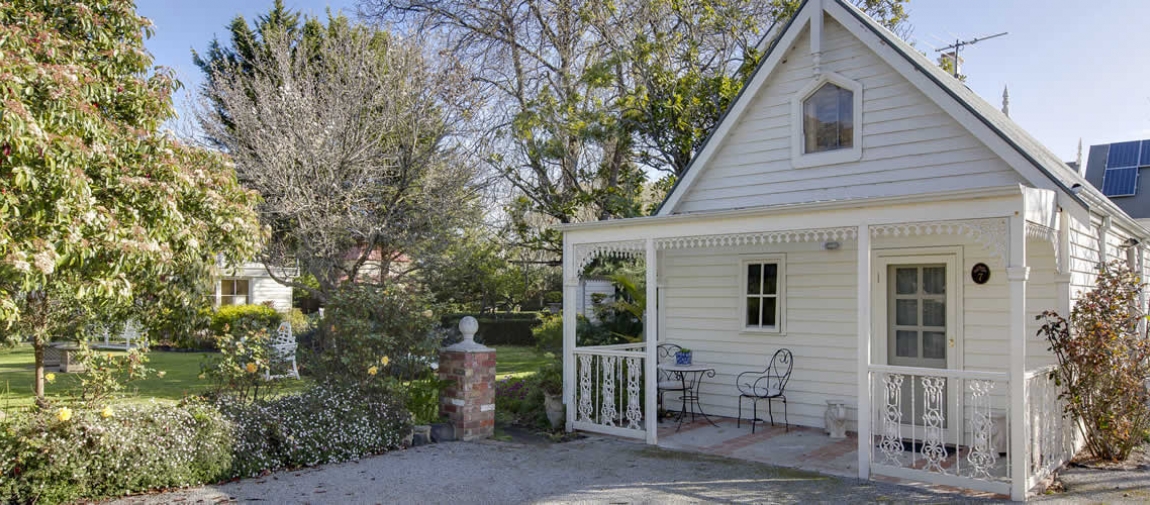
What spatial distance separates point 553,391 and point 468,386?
1.51 m

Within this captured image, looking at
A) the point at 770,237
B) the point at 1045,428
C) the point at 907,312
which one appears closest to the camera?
the point at 1045,428

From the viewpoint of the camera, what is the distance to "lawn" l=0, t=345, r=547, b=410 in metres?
11.7

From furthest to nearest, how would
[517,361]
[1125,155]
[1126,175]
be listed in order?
[1125,155] → [1126,175] → [517,361]

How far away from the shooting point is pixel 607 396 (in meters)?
9.47

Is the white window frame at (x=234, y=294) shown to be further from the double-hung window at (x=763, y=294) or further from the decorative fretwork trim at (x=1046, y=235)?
the decorative fretwork trim at (x=1046, y=235)

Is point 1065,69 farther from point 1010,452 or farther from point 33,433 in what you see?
point 33,433

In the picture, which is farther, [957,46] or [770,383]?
[957,46]

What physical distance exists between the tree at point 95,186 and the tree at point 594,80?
303 inches

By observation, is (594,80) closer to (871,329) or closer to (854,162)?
(854,162)

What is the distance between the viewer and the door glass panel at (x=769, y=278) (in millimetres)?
10305

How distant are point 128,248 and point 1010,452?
7.60 meters

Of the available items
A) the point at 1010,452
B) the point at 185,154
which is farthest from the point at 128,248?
Answer: the point at 1010,452

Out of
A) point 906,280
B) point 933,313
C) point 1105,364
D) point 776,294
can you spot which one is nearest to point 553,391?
point 776,294

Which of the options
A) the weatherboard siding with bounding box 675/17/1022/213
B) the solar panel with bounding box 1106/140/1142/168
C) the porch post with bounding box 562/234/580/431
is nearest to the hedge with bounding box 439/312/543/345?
the weatherboard siding with bounding box 675/17/1022/213
